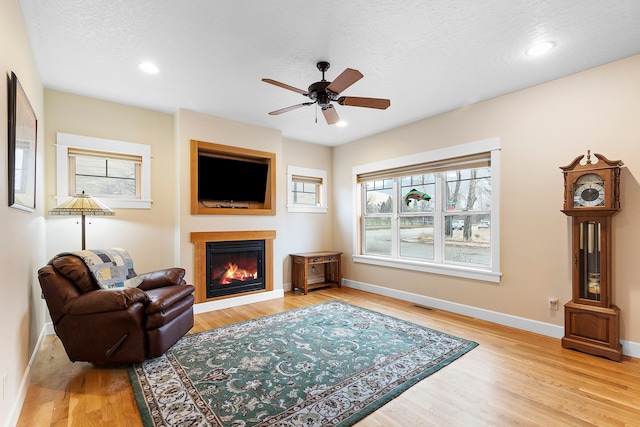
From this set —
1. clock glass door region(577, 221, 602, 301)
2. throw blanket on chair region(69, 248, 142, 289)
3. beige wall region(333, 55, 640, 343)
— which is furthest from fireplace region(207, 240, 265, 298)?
clock glass door region(577, 221, 602, 301)

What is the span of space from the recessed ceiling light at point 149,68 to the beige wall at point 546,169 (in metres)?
3.56

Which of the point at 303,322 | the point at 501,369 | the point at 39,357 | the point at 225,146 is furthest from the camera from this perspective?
the point at 225,146

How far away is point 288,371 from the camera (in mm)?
2525

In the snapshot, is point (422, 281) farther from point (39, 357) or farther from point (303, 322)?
point (39, 357)

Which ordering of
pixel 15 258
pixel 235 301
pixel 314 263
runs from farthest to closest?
pixel 314 263 < pixel 235 301 < pixel 15 258

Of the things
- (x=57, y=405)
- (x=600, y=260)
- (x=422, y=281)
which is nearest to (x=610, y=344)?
(x=600, y=260)

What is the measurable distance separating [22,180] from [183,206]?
1.95 m

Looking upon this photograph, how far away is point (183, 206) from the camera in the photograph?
13.4ft

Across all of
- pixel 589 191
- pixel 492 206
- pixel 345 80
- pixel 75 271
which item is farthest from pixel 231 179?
pixel 589 191

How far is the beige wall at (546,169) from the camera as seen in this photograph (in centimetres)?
281

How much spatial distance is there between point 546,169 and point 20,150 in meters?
4.73

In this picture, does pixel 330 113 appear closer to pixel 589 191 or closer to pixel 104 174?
pixel 589 191

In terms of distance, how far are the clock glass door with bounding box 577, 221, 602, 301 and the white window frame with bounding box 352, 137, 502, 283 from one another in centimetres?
81

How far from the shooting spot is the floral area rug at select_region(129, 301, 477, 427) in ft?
6.53
